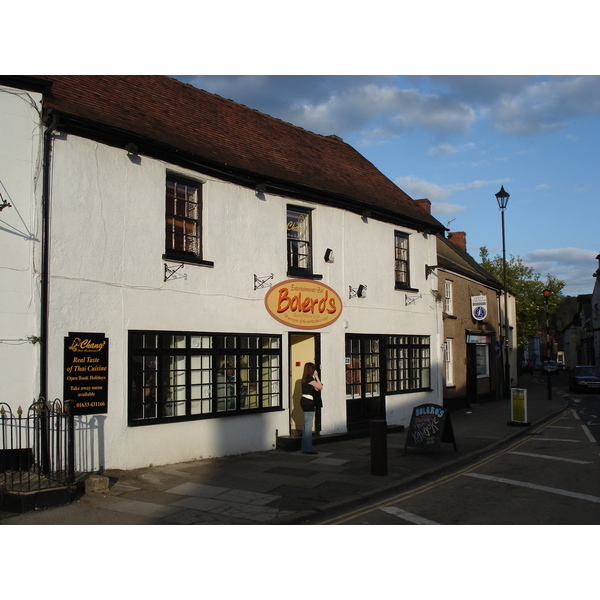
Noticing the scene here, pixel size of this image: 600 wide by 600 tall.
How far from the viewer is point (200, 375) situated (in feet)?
37.5

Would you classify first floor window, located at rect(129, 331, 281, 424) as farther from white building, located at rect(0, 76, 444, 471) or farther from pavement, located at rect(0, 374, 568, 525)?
pavement, located at rect(0, 374, 568, 525)

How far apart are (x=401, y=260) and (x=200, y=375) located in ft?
28.3

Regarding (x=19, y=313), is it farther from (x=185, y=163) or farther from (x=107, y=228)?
Result: (x=185, y=163)

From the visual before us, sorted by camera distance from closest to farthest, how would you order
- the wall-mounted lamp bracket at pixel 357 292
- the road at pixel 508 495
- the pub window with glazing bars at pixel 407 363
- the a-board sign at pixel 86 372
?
the road at pixel 508 495, the a-board sign at pixel 86 372, the wall-mounted lamp bracket at pixel 357 292, the pub window with glazing bars at pixel 407 363

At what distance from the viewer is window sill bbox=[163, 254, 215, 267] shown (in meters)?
10.9

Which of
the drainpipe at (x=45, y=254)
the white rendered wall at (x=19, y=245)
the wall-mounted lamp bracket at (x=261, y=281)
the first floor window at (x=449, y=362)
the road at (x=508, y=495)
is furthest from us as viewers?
the first floor window at (x=449, y=362)

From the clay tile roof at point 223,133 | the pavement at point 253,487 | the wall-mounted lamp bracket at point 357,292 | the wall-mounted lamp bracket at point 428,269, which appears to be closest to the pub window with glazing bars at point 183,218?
the clay tile roof at point 223,133

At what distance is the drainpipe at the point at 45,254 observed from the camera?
8.89 metres

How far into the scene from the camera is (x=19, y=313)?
28.8 ft

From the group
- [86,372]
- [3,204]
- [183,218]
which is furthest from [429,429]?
[3,204]

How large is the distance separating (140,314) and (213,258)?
209cm

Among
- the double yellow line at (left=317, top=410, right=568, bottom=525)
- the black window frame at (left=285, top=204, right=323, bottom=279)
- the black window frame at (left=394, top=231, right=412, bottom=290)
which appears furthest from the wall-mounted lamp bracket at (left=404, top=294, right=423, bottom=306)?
the double yellow line at (left=317, top=410, right=568, bottom=525)

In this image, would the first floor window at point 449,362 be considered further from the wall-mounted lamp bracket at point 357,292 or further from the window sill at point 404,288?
the wall-mounted lamp bracket at point 357,292

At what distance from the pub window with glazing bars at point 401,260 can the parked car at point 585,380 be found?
847 inches
